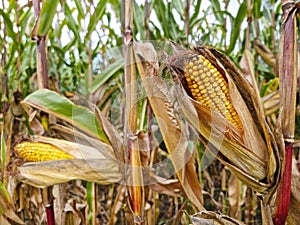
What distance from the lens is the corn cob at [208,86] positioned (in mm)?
773

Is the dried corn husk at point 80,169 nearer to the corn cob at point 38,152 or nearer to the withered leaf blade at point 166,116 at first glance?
the corn cob at point 38,152

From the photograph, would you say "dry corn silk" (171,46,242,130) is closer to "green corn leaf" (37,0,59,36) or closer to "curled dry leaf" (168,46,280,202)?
"curled dry leaf" (168,46,280,202)

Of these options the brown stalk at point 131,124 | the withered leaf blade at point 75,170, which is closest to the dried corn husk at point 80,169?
the withered leaf blade at point 75,170

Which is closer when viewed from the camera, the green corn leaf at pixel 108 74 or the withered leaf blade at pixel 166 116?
the withered leaf blade at pixel 166 116

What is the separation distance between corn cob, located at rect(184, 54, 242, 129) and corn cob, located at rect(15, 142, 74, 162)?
0.56 meters

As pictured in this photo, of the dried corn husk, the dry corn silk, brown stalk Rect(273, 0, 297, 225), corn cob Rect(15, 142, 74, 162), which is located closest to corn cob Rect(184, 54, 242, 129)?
the dry corn silk

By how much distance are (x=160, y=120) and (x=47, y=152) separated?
38 cm

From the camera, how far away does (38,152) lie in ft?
3.88

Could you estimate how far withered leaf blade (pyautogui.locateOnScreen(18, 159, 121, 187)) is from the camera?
1153 mm

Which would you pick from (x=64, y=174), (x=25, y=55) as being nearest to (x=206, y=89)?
(x=64, y=174)

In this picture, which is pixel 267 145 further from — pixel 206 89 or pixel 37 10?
pixel 37 10

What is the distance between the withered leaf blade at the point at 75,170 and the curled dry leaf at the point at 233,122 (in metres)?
0.40

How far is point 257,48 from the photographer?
6.61ft

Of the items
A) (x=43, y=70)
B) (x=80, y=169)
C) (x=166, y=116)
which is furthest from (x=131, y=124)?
(x=43, y=70)
